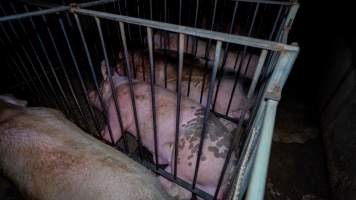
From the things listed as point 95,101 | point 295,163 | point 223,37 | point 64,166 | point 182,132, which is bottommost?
point 295,163

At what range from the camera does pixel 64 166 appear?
1196 millimetres

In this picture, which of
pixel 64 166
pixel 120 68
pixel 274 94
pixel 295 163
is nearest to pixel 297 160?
pixel 295 163

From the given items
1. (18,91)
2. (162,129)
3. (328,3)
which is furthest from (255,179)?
(328,3)

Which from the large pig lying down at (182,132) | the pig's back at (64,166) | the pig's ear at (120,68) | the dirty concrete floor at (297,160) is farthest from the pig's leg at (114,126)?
the dirty concrete floor at (297,160)

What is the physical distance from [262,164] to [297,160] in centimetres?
192

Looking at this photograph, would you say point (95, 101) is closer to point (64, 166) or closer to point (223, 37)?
point (64, 166)

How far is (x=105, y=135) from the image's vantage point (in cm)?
209

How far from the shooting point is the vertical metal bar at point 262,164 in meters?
0.52

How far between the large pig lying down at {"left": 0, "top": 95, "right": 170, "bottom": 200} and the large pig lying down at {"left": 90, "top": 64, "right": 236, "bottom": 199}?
1.29 feet

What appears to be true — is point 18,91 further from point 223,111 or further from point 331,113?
point 331,113

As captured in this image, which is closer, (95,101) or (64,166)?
(64,166)

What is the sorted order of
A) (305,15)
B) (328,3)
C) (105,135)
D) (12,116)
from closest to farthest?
(12,116)
(105,135)
(328,3)
(305,15)

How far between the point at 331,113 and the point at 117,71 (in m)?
2.57

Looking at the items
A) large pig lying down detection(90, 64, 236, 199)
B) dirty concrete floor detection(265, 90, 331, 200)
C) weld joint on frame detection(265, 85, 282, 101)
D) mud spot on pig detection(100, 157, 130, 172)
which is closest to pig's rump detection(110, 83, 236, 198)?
large pig lying down detection(90, 64, 236, 199)
